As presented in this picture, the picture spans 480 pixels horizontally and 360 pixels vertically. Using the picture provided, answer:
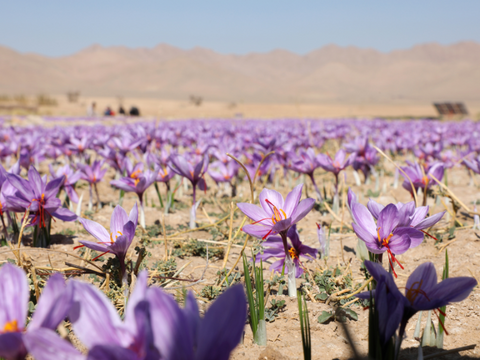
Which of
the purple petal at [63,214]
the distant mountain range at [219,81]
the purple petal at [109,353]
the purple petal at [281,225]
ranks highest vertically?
the distant mountain range at [219,81]

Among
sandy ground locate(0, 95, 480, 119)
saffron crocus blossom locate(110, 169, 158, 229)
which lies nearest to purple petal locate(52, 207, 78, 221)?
saffron crocus blossom locate(110, 169, 158, 229)

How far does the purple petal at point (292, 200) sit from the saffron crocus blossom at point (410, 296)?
57 centimetres

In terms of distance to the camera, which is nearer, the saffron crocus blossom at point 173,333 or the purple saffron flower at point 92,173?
the saffron crocus blossom at point 173,333

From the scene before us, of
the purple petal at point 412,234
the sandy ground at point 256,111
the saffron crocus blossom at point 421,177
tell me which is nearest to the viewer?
the purple petal at point 412,234

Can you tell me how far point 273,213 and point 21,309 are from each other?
1.08 m

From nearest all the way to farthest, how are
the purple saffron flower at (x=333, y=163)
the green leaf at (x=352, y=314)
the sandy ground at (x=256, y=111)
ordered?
the green leaf at (x=352, y=314)
the purple saffron flower at (x=333, y=163)
the sandy ground at (x=256, y=111)

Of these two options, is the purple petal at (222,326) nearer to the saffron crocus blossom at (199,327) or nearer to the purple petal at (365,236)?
the saffron crocus blossom at (199,327)

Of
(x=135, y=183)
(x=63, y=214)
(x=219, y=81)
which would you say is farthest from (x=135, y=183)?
(x=219, y=81)

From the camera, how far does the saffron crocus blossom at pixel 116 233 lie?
1.61 meters

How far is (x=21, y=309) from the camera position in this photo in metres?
0.97

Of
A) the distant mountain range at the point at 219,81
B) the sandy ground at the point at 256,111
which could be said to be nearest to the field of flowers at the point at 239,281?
the sandy ground at the point at 256,111

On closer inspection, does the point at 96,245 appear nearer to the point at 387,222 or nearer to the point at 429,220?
the point at 387,222

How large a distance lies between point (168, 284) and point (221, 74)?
128266 mm

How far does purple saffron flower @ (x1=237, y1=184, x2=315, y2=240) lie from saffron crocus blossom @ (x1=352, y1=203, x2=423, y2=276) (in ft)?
0.79
